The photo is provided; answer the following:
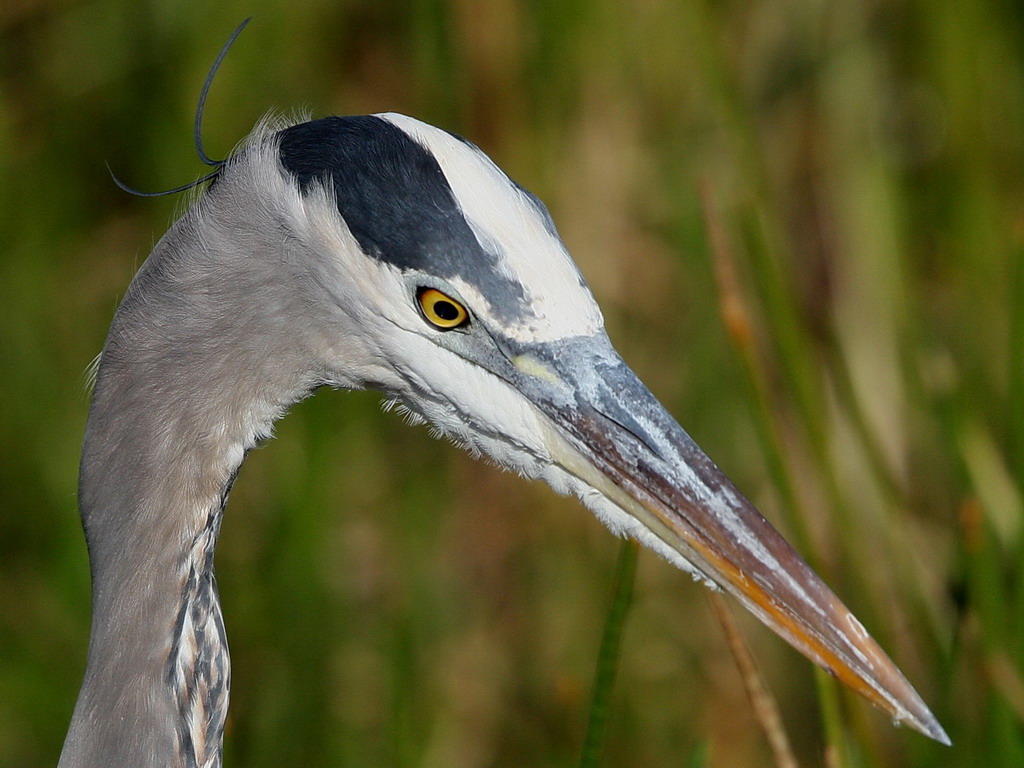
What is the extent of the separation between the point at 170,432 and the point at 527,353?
1.32 ft

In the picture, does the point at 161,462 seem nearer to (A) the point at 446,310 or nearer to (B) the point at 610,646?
(A) the point at 446,310

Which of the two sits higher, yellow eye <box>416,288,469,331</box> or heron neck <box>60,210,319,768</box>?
yellow eye <box>416,288,469,331</box>

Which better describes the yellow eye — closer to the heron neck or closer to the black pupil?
the black pupil

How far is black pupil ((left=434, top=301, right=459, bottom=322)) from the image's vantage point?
1.10m

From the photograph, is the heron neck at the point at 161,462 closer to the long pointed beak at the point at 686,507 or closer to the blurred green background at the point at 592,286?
the long pointed beak at the point at 686,507

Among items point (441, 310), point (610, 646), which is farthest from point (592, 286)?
point (441, 310)

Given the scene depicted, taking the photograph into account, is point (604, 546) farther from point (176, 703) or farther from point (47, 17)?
point (47, 17)

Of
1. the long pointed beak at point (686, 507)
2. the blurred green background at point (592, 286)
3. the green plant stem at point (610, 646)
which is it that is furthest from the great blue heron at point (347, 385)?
the blurred green background at point (592, 286)

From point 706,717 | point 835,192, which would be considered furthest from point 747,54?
point 706,717

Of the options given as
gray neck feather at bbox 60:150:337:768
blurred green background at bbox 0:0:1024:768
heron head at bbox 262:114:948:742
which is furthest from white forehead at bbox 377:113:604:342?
blurred green background at bbox 0:0:1024:768

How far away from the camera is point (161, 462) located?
120 cm

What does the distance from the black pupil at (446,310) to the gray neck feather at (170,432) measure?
0.45 ft

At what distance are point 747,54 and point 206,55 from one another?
1480 mm

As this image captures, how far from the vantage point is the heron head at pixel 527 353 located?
3.48 feet
